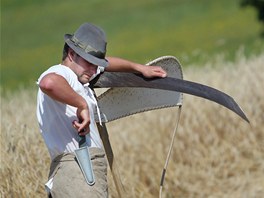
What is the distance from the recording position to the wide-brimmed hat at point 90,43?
15.5 ft

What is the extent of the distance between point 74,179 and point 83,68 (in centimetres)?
57

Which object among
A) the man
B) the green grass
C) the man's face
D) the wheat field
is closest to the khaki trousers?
the man

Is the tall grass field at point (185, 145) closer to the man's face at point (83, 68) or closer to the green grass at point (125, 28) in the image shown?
the man's face at point (83, 68)

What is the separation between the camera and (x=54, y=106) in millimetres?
4750

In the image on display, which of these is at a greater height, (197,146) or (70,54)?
(70,54)

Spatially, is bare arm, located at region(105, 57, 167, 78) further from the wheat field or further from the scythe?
the wheat field

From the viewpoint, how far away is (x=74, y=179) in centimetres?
475

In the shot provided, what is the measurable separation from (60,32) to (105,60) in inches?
974

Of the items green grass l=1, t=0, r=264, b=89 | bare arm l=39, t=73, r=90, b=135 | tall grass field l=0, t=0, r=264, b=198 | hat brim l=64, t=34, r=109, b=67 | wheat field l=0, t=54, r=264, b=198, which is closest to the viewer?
bare arm l=39, t=73, r=90, b=135

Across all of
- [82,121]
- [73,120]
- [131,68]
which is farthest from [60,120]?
[131,68]

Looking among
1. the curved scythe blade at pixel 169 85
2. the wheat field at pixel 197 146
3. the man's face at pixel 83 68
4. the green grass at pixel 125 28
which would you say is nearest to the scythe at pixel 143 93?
the curved scythe blade at pixel 169 85

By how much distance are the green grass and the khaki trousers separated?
55.8 ft

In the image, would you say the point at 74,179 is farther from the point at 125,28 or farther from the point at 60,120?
the point at 125,28

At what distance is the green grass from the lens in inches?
985
